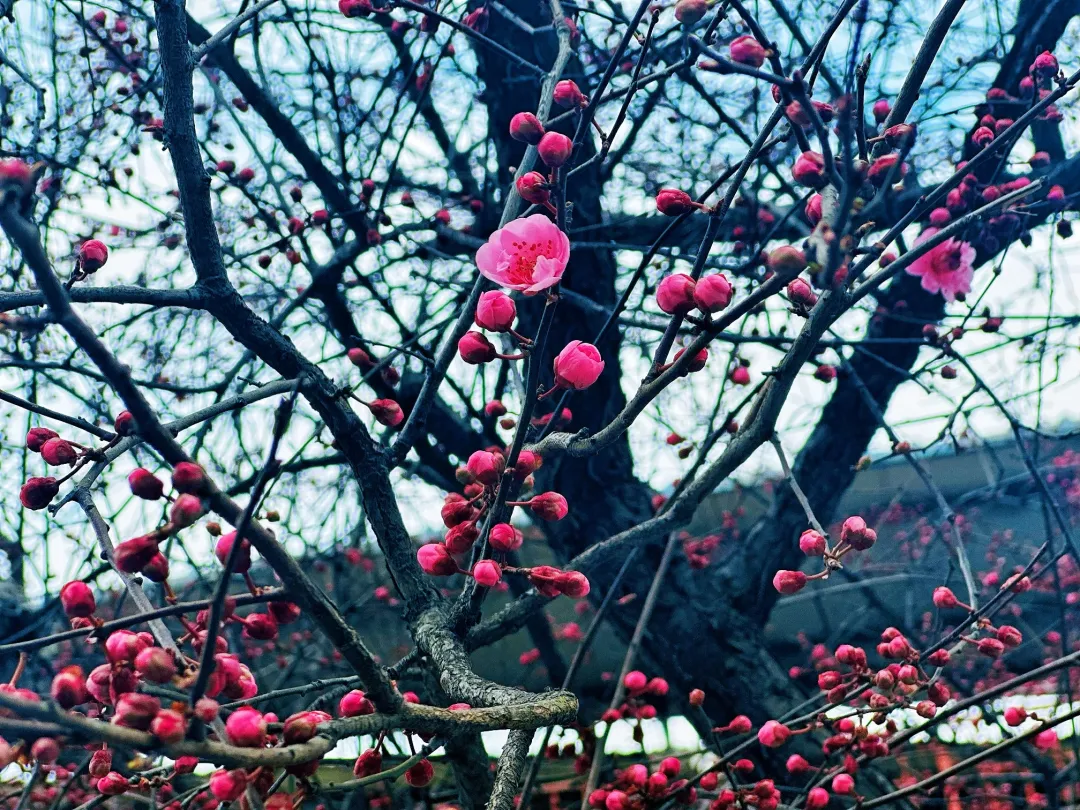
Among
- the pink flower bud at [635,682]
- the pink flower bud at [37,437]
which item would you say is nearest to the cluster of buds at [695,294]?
the pink flower bud at [37,437]

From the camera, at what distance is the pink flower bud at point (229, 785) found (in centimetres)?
90

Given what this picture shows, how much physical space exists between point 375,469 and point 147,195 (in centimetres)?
270

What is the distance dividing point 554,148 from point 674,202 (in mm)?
194

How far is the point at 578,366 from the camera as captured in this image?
1.22 meters

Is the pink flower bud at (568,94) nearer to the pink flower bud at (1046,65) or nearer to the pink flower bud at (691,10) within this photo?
the pink flower bud at (691,10)

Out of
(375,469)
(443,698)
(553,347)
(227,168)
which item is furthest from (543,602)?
(227,168)

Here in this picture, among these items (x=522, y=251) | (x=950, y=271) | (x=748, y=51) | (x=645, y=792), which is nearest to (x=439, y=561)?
(x=522, y=251)

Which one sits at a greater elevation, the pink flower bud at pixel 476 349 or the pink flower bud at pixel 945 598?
the pink flower bud at pixel 476 349

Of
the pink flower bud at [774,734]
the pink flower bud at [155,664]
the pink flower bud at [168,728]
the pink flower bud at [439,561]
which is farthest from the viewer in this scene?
the pink flower bud at [774,734]

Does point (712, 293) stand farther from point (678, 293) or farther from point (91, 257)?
point (91, 257)

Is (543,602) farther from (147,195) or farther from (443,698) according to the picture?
(147,195)

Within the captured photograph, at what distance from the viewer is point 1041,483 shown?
6.68 feet

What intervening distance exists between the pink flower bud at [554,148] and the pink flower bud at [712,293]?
0.31 metres

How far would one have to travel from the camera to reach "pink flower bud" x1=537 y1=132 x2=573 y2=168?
1194 mm
